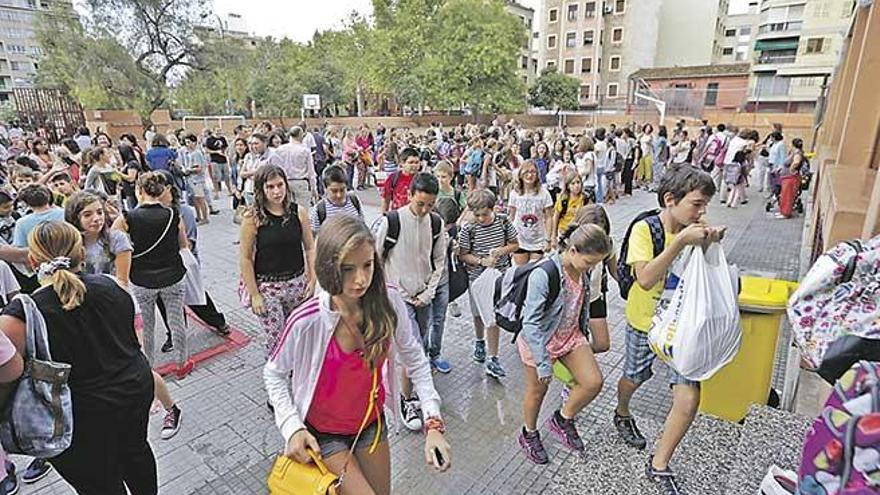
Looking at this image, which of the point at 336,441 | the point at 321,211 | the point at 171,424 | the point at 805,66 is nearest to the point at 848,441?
the point at 336,441

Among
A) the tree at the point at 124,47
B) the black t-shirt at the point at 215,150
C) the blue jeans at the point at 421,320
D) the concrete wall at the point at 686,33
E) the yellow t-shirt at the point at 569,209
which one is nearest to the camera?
the blue jeans at the point at 421,320

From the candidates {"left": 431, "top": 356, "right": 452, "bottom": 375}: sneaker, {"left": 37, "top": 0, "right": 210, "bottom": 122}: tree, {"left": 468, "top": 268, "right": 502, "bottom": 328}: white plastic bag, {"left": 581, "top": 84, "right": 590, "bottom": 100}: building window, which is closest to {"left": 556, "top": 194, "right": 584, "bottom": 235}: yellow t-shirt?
{"left": 468, "top": 268, "right": 502, "bottom": 328}: white plastic bag

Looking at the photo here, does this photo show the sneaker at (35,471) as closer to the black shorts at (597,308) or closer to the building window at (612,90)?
the black shorts at (597,308)

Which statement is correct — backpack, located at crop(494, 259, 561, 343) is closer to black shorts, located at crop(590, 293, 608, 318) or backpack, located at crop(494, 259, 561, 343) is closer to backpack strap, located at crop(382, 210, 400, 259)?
black shorts, located at crop(590, 293, 608, 318)

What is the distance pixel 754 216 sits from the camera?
10.7 metres

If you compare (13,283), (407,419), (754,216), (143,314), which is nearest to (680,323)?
(407,419)

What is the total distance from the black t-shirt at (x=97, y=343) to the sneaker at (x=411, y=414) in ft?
6.28

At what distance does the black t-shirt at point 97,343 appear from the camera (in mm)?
2211

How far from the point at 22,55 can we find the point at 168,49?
56365mm

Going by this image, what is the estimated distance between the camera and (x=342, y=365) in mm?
1928

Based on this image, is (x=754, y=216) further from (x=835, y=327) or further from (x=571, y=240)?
(x=835, y=327)

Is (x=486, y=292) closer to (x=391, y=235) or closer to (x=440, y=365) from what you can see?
(x=440, y=365)

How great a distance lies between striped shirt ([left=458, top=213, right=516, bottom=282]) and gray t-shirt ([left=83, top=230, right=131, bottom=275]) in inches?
106

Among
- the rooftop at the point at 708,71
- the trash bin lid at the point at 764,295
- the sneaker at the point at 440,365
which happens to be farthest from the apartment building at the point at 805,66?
the sneaker at the point at 440,365
